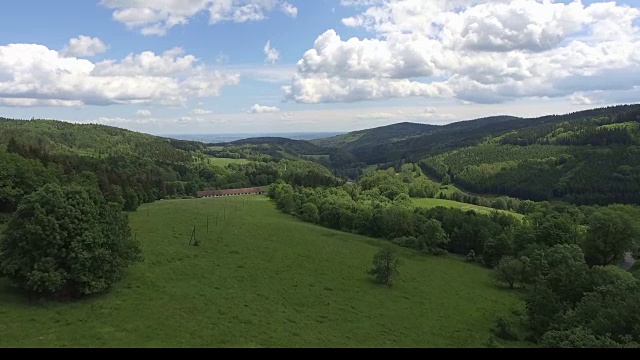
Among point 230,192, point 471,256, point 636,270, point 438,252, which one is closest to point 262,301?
point 438,252

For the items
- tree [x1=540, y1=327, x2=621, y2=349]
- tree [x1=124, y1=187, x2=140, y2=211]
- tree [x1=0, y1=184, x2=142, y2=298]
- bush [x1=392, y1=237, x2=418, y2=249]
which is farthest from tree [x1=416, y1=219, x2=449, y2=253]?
tree [x1=124, y1=187, x2=140, y2=211]

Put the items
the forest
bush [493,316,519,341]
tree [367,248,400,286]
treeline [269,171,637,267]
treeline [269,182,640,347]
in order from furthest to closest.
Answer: treeline [269,171,637,267]
tree [367,248,400,286]
bush [493,316,519,341]
the forest
treeline [269,182,640,347]

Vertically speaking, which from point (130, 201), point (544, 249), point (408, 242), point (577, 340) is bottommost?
point (408, 242)

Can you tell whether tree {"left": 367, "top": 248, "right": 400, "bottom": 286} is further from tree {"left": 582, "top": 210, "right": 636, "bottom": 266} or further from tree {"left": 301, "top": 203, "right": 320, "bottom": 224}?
tree {"left": 301, "top": 203, "right": 320, "bottom": 224}

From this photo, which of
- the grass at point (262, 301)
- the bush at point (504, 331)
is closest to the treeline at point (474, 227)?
the grass at point (262, 301)

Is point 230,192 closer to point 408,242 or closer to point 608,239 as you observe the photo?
point 408,242
